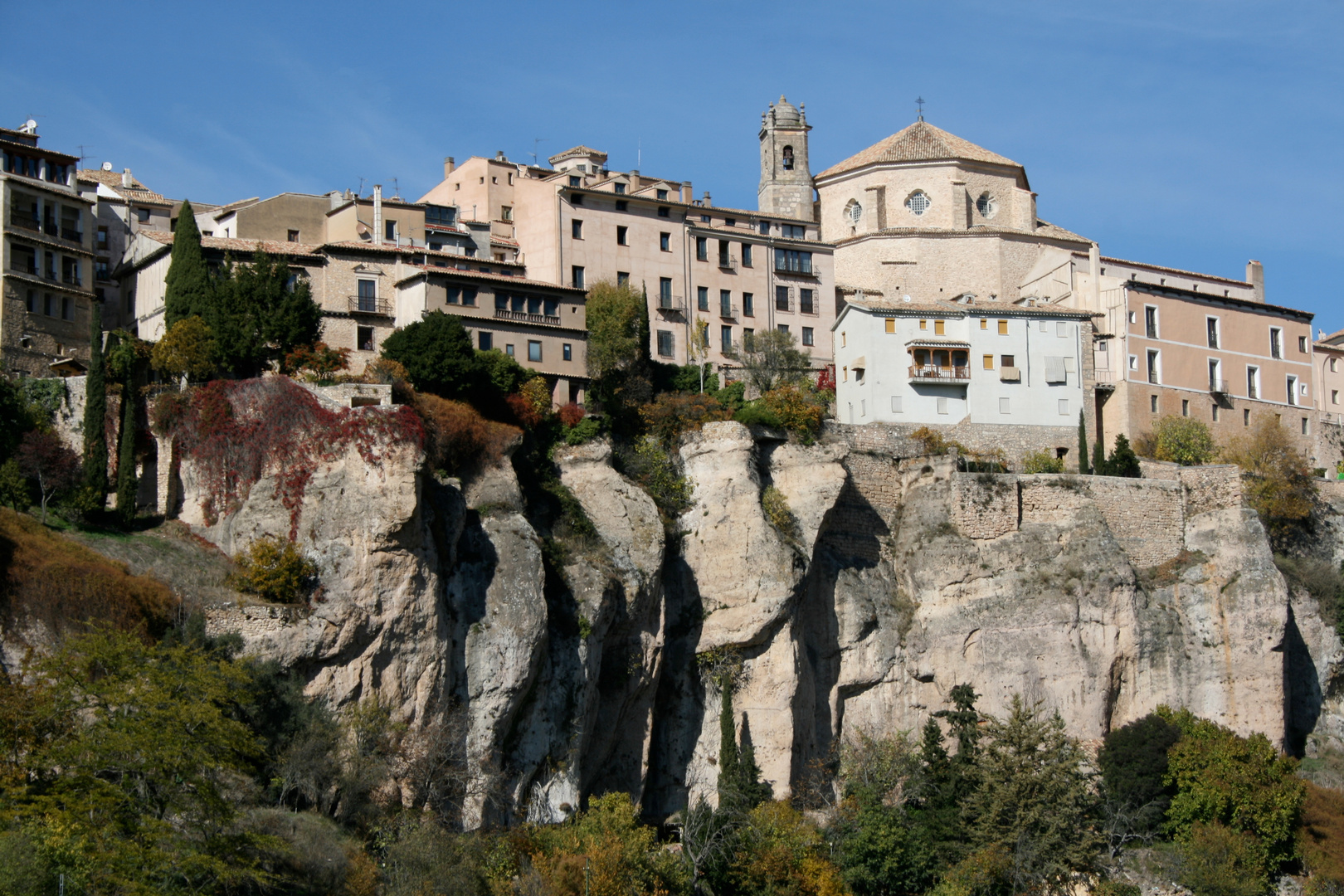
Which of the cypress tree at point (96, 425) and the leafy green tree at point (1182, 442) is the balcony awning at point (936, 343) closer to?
the leafy green tree at point (1182, 442)

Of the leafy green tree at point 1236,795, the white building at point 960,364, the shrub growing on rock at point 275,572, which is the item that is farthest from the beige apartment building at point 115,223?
the leafy green tree at point 1236,795

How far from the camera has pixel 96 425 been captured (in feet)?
167

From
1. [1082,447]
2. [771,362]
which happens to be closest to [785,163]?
[771,362]

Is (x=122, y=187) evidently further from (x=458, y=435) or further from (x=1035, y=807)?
(x=1035, y=807)

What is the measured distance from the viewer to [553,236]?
67.6 m

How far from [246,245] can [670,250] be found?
1809 cm

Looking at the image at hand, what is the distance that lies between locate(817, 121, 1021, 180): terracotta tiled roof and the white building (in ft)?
47.6

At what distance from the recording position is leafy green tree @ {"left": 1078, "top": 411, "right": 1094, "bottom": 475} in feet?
216

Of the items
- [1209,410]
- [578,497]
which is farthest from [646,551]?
[1209,410]

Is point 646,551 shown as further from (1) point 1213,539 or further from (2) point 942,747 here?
(1) point 1213,539

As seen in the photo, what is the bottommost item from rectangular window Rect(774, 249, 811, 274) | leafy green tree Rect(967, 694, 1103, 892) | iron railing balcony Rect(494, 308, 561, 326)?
leafy green tree Rect(967, 694, 1103, 892)

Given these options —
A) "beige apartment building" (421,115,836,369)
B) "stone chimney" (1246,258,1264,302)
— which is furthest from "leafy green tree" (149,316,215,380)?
"stone chimney" (1246,258,1264,302)

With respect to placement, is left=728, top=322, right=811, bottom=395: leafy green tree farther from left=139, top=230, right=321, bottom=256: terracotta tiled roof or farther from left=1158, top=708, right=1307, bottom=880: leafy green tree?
left=1158, top=708, right=1307, bottom=880: leafy green tree

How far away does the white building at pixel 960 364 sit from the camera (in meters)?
66.7
